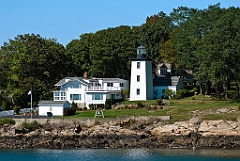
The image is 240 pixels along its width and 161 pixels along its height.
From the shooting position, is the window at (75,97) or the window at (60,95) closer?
the window at (75,97)

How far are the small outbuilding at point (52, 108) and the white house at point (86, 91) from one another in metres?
4.91

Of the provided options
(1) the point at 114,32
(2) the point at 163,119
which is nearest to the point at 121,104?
(2) the point at 163,119

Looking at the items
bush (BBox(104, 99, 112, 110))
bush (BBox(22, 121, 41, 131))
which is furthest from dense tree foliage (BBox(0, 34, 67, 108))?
bush (BBox(22, 121, 41, 131))

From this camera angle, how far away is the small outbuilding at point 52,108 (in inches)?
2606

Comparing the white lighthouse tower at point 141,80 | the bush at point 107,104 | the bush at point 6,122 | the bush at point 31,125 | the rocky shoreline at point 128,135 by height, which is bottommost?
the rocky shoreline at point 128,135

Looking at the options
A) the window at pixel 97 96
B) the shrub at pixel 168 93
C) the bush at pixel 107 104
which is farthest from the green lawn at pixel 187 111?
the shrub at pixel 168 93

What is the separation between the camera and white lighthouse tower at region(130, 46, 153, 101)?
73.3 metres

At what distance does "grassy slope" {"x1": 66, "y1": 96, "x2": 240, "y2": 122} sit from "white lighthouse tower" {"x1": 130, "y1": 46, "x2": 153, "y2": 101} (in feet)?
12.4

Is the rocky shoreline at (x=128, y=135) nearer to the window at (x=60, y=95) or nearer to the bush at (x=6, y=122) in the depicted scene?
the bush at (x=6, y=122)

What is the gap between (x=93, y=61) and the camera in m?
85.3

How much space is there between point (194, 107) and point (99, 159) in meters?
19.5

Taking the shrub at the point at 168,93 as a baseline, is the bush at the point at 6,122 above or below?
below

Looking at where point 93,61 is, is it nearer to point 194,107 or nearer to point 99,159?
point 194,107

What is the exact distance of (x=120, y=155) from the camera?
161 feet
